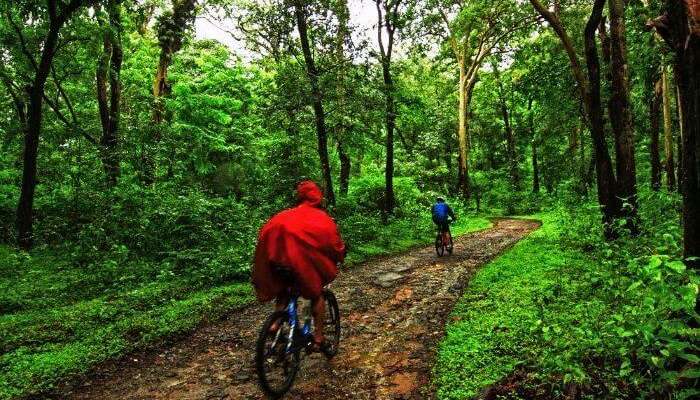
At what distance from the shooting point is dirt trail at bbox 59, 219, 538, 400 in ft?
16.9

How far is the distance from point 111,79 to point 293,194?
7.81 metres

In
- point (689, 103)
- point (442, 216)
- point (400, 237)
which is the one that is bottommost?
point (400, 237)

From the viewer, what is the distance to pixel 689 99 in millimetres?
3688

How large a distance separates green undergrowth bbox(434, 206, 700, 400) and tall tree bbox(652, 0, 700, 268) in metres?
0.24

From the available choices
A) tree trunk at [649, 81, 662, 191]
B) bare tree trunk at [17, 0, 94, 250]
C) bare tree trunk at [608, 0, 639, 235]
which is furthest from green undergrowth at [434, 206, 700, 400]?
tree trunk at [649, 81, 662, 191]

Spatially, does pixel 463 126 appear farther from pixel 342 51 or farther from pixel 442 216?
pixel 442 216

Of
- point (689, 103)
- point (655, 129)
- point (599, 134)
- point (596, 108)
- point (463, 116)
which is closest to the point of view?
point (689, 103)

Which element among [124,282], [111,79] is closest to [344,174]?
[111,79]

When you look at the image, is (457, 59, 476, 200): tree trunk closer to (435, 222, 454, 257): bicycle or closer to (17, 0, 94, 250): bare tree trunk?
(435, 222, 454, 257): bicycle

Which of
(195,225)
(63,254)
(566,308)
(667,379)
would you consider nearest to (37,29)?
(63,254)

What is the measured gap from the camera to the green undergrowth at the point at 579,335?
3031mm

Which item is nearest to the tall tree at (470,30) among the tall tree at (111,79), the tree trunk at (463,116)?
the tree trunk at (463,116)

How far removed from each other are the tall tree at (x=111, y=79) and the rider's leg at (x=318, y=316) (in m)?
10.8

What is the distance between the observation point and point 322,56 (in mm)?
15812
